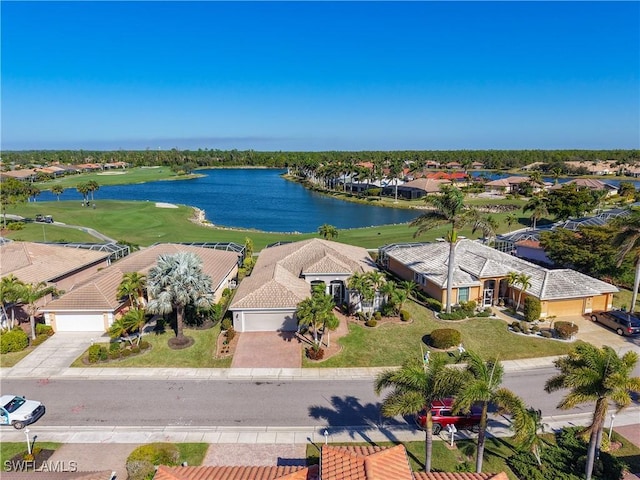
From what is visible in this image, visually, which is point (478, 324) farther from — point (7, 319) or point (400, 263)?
point (7, 319)

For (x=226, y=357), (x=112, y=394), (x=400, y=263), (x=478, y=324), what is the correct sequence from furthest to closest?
(x=400, y=263), (x=478, y=324), (x=226, y=357), (x=112, y=394)

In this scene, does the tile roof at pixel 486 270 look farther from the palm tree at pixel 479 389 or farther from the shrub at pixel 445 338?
the palm tree at pixel 479 389

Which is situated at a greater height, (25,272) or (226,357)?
(25,272)

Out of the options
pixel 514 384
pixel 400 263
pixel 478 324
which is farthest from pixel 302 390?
pixel 400 263

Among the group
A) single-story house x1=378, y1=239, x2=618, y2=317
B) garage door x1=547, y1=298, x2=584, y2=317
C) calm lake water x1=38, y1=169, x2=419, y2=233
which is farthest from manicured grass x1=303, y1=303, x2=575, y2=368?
calm lake water x1=38, y1=169, x2=419, y2=233

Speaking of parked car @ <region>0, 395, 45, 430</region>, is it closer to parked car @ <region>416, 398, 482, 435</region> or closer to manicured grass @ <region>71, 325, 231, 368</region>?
manicured grass @ <region>71, 325, 231, 368</region>

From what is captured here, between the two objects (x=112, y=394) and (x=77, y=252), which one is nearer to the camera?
(x=112, y=394)
